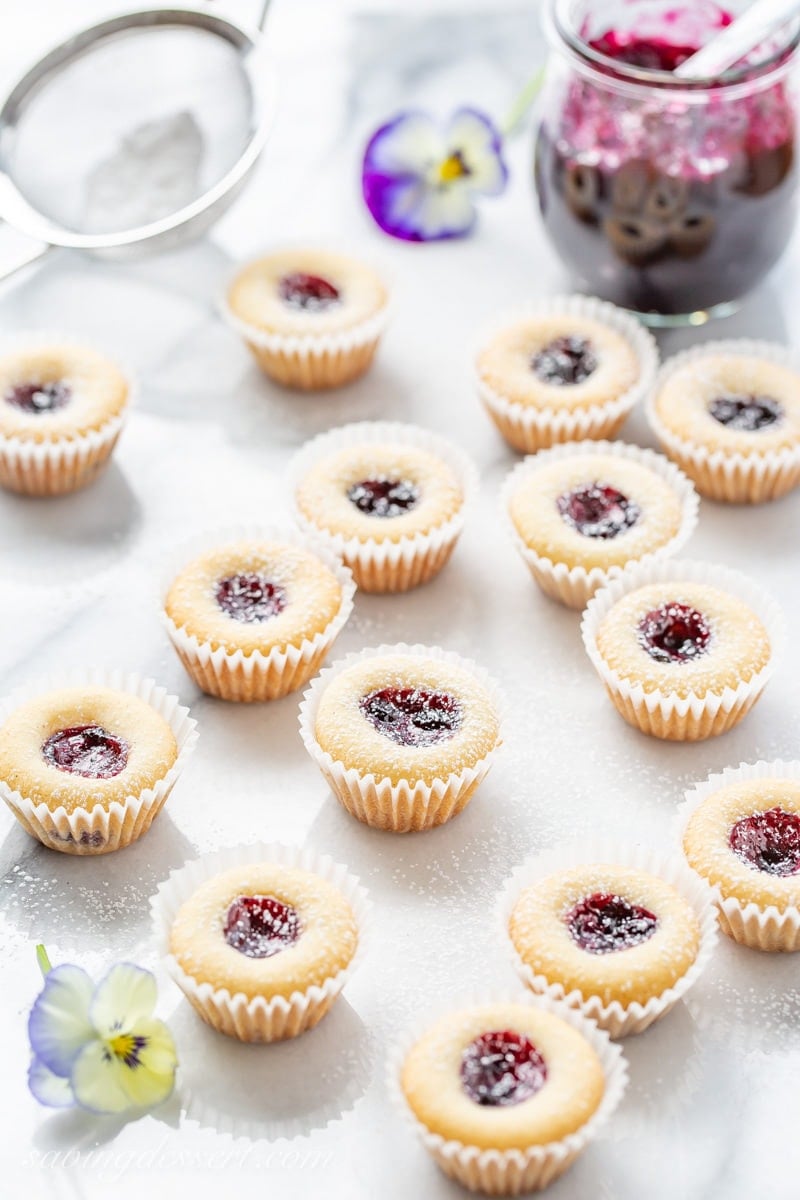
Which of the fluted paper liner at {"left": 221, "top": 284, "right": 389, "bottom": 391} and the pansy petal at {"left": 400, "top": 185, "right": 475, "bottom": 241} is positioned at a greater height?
the pansy petal at {"left": 400, "top": 185, "right": 475, "bottom": 241}

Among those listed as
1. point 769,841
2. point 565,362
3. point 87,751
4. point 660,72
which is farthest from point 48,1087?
point 660,72

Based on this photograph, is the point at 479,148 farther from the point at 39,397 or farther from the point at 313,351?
the point at 39,397

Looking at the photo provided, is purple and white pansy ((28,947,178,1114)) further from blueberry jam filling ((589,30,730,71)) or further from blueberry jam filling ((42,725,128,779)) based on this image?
blueberry jam filling ((589,30,730,71))

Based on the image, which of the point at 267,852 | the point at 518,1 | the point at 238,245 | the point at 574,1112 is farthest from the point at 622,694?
the point at 518,1

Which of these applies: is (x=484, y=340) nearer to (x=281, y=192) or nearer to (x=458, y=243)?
(x=458, y=243)

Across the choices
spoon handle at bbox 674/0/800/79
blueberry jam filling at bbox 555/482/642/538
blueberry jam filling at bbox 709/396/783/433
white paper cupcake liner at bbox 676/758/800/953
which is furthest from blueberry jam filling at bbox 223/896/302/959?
spoon handle at bbox 674/0/800/79

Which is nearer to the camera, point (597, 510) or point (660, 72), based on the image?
point (597, 510)

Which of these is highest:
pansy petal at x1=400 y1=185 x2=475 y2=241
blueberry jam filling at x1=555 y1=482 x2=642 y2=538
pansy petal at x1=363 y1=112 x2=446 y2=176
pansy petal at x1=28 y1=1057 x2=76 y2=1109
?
pansy petal at x1=363 y1=112 x2=446 y2=176
